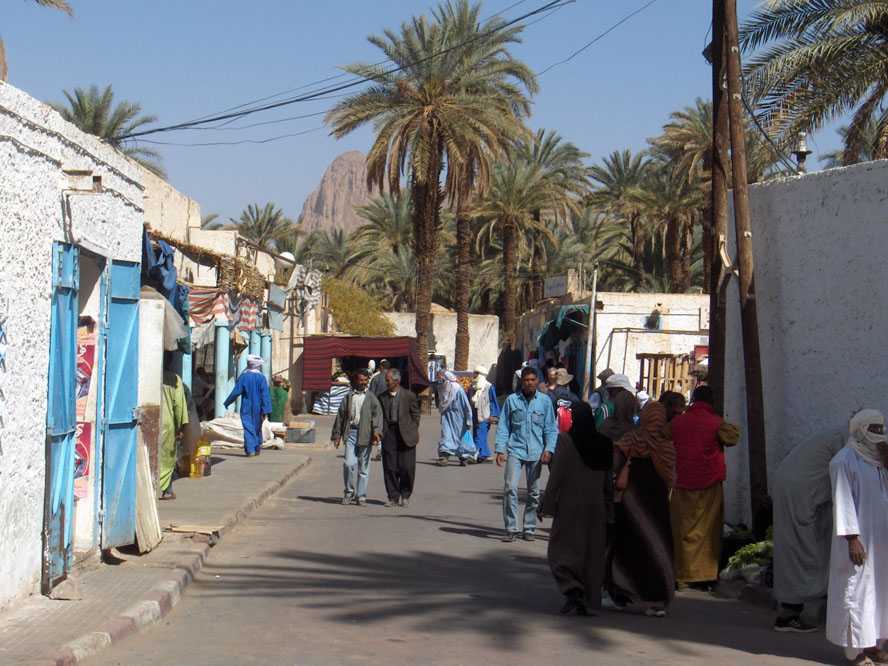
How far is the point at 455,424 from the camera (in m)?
21.4

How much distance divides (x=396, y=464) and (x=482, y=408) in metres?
6.59

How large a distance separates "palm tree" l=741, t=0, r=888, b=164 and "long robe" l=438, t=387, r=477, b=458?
742 centimetres

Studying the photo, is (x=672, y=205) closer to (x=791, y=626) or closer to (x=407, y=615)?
(x=791, y=626)

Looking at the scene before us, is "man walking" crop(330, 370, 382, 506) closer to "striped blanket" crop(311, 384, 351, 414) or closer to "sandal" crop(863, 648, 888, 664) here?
"sandal" crop(863, 648, 888, 664)

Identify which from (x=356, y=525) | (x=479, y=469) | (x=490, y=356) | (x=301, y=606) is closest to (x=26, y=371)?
(x=301, y=606)

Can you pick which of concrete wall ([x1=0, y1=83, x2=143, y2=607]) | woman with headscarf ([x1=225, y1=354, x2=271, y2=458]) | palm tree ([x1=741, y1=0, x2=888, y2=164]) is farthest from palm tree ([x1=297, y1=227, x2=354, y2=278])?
concrete wall ([x1=0, y1=83, x2=143, y2=607])

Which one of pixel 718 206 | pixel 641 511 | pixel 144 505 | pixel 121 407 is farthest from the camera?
pixel 718 206

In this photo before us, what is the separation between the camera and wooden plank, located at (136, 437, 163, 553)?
402 inches

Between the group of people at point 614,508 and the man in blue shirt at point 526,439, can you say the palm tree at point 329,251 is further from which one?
the group of people at point 614,508

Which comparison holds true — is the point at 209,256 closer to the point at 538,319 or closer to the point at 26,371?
the point at 26,371

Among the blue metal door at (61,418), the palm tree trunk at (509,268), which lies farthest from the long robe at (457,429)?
the palm tree trunk at (509,268)

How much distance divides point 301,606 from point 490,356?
4791 centimetres

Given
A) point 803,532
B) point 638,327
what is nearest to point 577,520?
point 803,532

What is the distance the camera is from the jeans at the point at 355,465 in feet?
48.5
